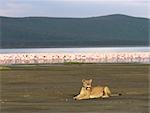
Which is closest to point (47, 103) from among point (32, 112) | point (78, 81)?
point (32, 112)

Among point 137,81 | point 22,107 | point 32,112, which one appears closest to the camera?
point 32,112

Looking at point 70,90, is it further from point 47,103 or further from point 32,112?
point 32,112

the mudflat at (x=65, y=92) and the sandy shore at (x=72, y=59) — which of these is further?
the sandy shore at (x=72, y=59)

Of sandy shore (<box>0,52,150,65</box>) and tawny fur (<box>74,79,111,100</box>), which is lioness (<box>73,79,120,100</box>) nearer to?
tawny fur (<box>74,79,111,100</box>)

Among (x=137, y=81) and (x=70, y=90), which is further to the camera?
(x=137, y=81)

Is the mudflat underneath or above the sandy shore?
underneath

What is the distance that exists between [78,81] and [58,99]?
7.75m

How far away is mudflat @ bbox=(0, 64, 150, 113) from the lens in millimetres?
20844

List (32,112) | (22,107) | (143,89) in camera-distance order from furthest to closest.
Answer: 1. (143,89)
2. (22,107)
3. (32,112)

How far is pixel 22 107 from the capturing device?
69.8ft

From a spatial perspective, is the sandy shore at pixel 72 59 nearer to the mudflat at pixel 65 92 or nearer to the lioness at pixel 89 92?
the mudflat at pixel 65 92

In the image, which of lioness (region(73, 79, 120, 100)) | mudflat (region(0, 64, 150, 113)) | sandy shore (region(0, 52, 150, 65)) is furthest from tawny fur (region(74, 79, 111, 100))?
sandy shore (region(0, 52, 150, 65))

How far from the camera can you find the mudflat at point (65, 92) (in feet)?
68.4

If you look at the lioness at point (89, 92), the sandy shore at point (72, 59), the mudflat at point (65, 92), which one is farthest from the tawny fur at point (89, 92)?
the sandy shore at point (72, 59)
